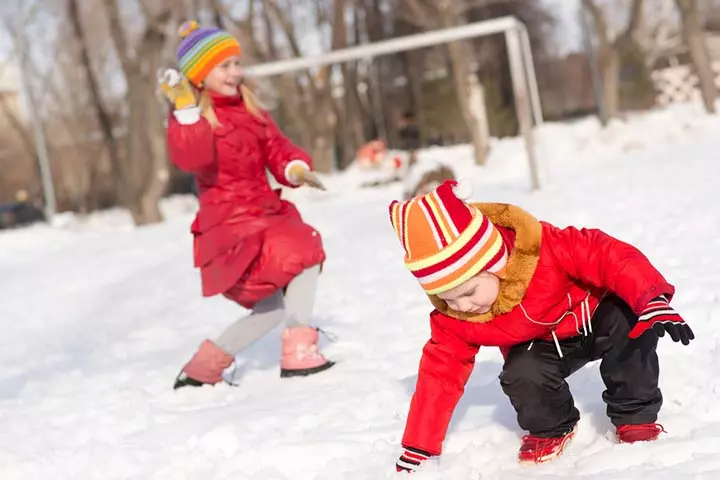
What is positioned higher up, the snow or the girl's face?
the girl's face

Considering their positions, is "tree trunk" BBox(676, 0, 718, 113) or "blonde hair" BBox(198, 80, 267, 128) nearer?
"blonde hair" BBox(198, 80, 267, 128)

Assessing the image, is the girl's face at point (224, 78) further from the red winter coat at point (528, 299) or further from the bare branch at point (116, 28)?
the bare branch at point (116, 28)

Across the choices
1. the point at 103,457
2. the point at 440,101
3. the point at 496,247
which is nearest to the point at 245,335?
the point at 103,457

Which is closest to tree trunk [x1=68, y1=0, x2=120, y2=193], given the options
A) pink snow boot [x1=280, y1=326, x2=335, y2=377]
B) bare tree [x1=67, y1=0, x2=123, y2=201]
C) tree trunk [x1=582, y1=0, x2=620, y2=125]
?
bare tree [x1=67, y1=0, x2=123, y2=201]

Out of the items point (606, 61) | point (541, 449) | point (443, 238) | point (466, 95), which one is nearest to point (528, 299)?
point (443, 238)

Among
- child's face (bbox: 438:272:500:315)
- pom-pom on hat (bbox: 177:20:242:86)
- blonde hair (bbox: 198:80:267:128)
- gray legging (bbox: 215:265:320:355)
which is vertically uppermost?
pom-pom on hat (bbox: 177:20:242:86)

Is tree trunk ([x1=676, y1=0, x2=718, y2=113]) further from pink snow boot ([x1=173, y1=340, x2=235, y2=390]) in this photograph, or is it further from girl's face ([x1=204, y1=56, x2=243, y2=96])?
pink snow boot ([x1=173, y1=340, x2=235, y2=390])

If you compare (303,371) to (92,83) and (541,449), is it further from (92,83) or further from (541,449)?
(92,83)

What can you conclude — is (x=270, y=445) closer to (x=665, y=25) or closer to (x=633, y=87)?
(x=633, y=87)

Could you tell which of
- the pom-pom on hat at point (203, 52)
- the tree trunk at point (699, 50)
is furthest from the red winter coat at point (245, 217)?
the tree trunk at point (699, 50)

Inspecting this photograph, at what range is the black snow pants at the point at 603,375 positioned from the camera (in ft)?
7.98

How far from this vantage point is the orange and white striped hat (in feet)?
7.30

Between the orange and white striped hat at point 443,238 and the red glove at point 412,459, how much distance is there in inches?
18.4

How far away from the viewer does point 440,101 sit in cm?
2639
